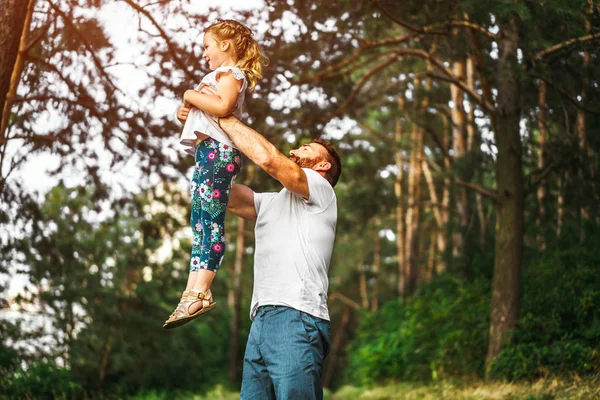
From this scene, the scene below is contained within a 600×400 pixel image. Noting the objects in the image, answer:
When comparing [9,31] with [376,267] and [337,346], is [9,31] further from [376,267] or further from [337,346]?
[337,346]

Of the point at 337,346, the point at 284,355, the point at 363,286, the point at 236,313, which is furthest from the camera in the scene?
the point at 337,346

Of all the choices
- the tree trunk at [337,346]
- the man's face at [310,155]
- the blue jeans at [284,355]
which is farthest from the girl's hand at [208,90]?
the tree trunk at [337,346]

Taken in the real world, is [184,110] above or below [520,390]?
above

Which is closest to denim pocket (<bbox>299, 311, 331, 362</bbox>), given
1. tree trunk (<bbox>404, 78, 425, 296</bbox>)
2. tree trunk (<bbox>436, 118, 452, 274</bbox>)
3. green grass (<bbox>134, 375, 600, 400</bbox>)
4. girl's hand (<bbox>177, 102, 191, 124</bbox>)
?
girl's hand (<bbox>177, 102, 191, 124</bbox>)

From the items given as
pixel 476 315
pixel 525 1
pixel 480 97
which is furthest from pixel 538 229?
pixel 525 1

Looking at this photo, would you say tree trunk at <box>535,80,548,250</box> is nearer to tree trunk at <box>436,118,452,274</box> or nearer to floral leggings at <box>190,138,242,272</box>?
tree trunk at <box>436,118,452,274</box>

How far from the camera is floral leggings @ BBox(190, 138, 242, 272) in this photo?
11.5 feet

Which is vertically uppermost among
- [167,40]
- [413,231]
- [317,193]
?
[413,231]

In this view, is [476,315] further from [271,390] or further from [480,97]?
[271,390]

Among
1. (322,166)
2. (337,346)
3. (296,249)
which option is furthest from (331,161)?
(337,346)

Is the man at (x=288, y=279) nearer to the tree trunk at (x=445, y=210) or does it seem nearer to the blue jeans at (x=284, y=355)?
the blue jeans at (x=284, y=355)

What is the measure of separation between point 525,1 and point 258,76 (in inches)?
169

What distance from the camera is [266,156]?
327cm

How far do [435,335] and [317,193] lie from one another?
39.6 feet
